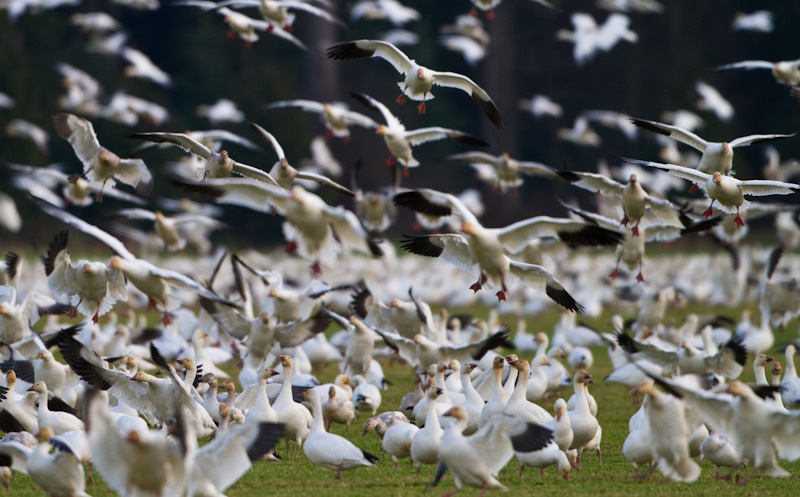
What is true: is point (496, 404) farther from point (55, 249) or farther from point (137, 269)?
point (55, 249)

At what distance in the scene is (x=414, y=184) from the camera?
35.7 m

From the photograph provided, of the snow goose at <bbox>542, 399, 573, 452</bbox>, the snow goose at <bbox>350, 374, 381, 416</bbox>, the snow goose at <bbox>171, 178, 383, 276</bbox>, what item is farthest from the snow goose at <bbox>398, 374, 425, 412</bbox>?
the snow goose at <bbox>542, 399, 573, 452</bbox>

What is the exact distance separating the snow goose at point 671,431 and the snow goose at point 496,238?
5.09 ft

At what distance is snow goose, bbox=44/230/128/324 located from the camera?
7707mm

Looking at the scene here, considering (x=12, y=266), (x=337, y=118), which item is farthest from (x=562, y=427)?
(x=337, y=118)

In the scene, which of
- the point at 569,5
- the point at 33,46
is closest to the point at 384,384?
the point at 33,46

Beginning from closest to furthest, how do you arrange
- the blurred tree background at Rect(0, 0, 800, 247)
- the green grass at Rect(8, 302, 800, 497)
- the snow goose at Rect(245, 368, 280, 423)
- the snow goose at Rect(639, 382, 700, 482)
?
1. the snow goose at Rect(639, 382, 700, 482)
2. the green grass at Rect(8, 302, 800, 497)
3. the snow goose at Rect(245, 368, 280, 423)
4. the blurred tree background at Rect(0, 0, 800, 247)

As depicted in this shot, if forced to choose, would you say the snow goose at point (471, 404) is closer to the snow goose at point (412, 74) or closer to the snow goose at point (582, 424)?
the snow goose at point (582, 424)

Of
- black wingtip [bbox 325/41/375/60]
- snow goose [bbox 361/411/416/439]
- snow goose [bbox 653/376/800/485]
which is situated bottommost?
snow goose [bbox 361/411/416/439]

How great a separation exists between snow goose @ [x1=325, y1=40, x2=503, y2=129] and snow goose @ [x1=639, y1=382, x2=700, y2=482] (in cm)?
347

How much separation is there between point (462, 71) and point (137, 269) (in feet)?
96.7

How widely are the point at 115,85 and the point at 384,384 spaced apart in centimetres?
2314

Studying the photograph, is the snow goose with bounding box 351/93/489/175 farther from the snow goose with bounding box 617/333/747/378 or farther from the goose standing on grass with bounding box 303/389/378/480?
the goose standing on grass with bounding box 303/389/378/480

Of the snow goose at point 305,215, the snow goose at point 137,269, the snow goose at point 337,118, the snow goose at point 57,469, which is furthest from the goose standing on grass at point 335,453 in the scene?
the snow goose at point 337,118
